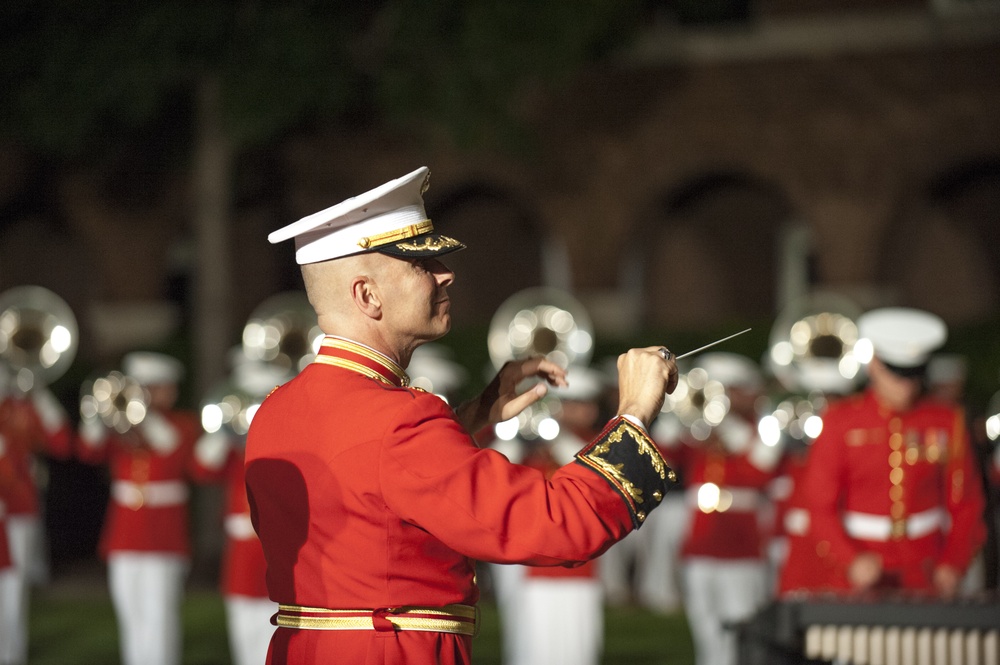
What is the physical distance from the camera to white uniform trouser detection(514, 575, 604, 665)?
8.52 metres

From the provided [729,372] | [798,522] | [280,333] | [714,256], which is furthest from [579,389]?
[714,256]

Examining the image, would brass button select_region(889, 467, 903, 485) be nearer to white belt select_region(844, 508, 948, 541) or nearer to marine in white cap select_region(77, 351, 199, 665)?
white belt select_region(844, 508, 948, 541)

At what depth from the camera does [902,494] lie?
5.91 m

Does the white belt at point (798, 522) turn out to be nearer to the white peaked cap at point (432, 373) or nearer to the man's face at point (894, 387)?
the man's face at point (894, 387)

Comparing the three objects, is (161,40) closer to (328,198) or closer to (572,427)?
(328,198)

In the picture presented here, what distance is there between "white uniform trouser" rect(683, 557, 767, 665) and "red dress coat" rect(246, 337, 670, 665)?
6.37 metres

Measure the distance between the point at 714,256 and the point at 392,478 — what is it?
16.3 metres

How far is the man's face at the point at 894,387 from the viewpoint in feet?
19.5

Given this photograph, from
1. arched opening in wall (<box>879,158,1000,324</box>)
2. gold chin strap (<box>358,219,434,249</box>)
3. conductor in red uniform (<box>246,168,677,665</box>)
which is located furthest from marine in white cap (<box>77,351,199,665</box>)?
arched opening in wall (<box>879,158,1000,324</box>)

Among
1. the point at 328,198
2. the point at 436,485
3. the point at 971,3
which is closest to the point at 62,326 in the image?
the point at 328,198

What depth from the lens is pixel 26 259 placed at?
2053cm

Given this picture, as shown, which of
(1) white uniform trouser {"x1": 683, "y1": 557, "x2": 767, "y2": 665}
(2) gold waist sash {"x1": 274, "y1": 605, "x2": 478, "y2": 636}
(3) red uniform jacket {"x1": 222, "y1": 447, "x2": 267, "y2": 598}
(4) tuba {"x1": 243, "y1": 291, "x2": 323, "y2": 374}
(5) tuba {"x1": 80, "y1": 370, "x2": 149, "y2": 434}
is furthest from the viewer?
(4) tuba {"x1": 243, "y1": 291, "x2": 323, "y2": 374}

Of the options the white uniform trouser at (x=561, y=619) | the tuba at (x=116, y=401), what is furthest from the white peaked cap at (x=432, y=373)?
the white uniform trouser at (x=561, y=619)

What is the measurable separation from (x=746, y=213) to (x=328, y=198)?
18.0 feet
